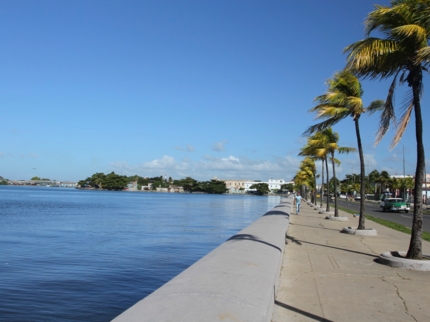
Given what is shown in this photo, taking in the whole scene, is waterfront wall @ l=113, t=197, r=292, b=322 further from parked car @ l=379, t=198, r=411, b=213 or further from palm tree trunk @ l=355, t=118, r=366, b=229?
parked car @ l=379, t=198, r=411, b=213

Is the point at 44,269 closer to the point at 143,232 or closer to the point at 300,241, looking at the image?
the point at 300,241

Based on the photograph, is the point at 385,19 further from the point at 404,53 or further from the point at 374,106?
the point at 374,106

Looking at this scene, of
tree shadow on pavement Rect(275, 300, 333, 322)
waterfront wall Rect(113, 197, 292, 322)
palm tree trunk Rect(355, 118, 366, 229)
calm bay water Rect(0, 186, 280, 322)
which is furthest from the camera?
palm tree trunk Rect(355, 118, 366, 229)

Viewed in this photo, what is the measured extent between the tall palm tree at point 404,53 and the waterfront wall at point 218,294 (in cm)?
467

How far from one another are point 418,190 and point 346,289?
3.86 metres

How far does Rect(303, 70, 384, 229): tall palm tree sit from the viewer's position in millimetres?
17916

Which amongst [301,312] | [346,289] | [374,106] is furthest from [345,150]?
[301,312]

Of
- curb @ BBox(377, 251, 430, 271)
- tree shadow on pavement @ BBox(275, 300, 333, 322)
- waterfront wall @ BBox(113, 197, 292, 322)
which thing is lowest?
tree shadow on pavement @ BBox(275, 300, 333, 322)

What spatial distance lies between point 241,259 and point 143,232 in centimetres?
1781

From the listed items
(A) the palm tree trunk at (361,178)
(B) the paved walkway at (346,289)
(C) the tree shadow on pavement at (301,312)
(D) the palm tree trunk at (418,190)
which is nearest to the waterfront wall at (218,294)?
(C) the tree shadow on pavement at (301,312)

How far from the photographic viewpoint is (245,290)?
16.9 ft

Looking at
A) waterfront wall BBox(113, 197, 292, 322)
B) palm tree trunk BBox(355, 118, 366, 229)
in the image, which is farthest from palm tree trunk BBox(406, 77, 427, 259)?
palm tree trunk BBox(355, 118, 366, 229)

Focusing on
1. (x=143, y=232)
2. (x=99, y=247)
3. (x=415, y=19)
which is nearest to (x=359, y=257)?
(x=415, y=19)

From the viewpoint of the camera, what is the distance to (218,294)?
480 cm
